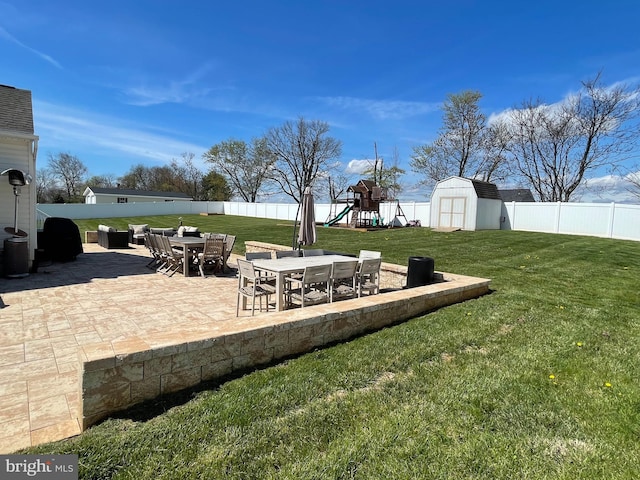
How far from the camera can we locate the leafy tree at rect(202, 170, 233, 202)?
49.6 metres

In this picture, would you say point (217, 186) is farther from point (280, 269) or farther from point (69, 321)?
point (280, 269)

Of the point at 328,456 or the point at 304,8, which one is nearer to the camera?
the point at 328,456

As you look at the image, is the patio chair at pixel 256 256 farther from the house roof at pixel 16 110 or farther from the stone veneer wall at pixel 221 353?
the house roof at pixel 16 110

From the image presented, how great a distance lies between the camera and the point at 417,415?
2.59 m

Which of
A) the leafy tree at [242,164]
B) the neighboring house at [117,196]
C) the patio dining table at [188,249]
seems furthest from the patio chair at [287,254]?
the neighboring house at [117,196]

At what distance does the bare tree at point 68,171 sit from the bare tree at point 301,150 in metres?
29.8

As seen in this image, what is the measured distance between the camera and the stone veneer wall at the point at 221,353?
2.39m

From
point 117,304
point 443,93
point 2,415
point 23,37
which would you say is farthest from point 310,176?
point 2,415

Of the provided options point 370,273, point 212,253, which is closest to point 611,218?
point 370,273

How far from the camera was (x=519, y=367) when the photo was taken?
3.43 meters

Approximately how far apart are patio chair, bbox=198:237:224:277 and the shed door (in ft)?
52.6

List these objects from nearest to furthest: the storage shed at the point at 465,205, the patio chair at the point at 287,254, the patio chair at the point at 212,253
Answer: the patio chair at the point at 287,254
the patio chair at the point at 212,253
the storage shed at the point at 465,205

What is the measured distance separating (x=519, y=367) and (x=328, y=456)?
2.35m

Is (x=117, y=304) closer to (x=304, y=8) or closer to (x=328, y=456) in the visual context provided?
(x=328, y=456)
